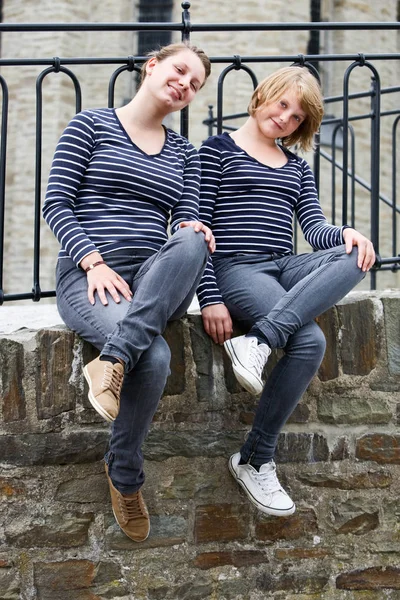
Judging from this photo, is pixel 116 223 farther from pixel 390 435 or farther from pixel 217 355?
pixel 390 435

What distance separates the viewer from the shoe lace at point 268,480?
2.88 meters

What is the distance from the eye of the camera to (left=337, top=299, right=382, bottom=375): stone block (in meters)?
3.21

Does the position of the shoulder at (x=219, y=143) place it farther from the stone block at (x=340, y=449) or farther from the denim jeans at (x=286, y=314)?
the stone block at (x=340, y=449)

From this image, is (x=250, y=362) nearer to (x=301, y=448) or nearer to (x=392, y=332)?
(x=301, y=448)

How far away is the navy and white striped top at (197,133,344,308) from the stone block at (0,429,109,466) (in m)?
0.79

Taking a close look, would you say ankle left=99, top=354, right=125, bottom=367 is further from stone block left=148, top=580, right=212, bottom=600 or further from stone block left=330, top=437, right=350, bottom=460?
stone block left=330, top=437, right=350, bottom=460

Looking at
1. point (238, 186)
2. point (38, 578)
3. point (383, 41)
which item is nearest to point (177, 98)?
point (238, 186)

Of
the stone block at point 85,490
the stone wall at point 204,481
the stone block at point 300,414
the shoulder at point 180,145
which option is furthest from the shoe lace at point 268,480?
the shoulder at point 180,145

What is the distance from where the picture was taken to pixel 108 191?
2.88 m

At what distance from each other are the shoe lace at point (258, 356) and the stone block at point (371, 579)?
3.25 ft

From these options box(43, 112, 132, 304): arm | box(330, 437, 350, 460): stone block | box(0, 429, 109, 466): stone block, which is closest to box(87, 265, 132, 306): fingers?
box(43, 112, 132, 304): arm

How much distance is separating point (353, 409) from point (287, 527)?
53 centimetres

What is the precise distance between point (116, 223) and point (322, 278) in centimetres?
75

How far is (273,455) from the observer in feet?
9.89
